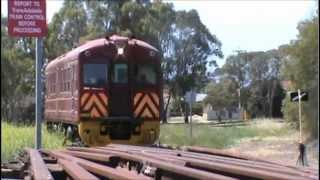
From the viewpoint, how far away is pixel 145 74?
18.5 metres

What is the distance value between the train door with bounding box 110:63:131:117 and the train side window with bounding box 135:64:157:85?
0.99 ft

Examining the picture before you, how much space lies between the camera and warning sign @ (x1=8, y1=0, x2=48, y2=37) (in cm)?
415

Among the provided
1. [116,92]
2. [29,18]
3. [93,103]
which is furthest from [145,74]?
[29,18]

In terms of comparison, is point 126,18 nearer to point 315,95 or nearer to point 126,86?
point 126,86

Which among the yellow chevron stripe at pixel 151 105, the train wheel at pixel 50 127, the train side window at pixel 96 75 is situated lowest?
the train wheel at pixel 50 127

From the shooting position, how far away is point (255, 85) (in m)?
83.9

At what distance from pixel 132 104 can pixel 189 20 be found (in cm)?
2263

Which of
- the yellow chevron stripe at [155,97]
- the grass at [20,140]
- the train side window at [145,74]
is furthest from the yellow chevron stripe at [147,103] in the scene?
the grass at [20,140]

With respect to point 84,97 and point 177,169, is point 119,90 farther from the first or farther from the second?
point 177,169

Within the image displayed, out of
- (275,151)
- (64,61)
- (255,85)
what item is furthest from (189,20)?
(255,85)

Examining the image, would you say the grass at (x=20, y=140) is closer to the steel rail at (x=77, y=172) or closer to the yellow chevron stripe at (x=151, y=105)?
the steel rail at (x=77, y=172)

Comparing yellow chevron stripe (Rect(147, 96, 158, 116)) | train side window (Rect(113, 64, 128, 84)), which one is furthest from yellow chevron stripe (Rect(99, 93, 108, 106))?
yellow chevron stripe (Rect(147, 96, 158, 116))

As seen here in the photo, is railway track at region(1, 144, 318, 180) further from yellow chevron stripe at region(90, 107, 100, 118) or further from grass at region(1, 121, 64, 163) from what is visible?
yellow chevron stripe at region(90, 107, 100, 118)

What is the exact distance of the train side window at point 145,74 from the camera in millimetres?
18297
